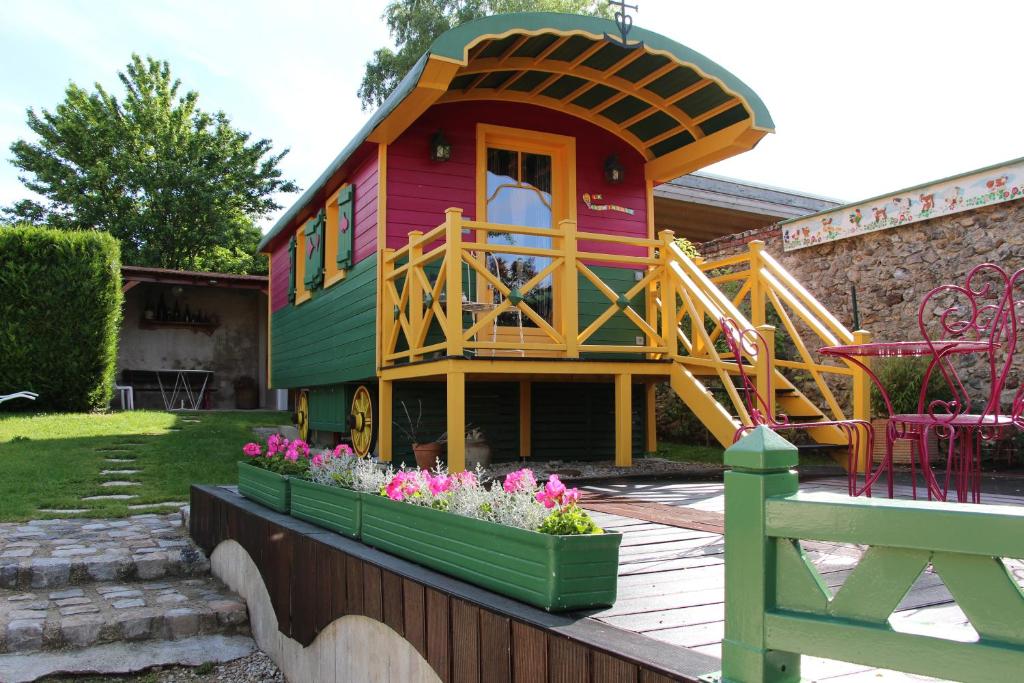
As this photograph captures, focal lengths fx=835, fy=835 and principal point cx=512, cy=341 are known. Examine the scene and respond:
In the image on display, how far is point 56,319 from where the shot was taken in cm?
1191

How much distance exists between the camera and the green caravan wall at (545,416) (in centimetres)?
729

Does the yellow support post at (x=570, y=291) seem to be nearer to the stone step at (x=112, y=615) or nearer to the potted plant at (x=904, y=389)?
the potted plant at (x=904, y=389)

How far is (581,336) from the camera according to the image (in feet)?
20.3

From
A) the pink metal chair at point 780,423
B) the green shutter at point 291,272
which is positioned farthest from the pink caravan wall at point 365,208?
the pink metal chair at point 780,423

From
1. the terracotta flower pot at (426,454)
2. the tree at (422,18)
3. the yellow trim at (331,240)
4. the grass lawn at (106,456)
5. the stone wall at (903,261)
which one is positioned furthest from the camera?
the tree at (422,18)

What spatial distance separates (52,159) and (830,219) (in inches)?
815

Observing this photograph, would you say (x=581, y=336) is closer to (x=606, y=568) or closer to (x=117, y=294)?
(x=606, y=568)

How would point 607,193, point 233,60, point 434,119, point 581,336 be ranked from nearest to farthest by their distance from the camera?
point 581,336, point 434,119, point 607,193, point 233,60

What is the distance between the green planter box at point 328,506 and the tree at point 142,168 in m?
20.0

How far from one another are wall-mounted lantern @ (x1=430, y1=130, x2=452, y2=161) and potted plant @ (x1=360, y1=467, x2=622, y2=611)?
14.5 feet

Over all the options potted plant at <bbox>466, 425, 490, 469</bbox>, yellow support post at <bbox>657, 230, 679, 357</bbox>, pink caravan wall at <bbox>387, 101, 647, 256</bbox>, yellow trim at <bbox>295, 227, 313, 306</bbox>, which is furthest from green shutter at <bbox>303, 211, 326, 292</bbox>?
yellow support post at <bbox>657, 230, 679, 357</bbox>

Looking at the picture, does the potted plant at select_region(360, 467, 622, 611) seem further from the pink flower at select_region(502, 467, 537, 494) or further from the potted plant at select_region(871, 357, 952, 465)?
the potted plant at select_region(871, 357, 952, 465)

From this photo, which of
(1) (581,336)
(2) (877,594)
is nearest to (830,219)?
(1) (581,336)

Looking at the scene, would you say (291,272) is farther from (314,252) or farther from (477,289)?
(477,289)
